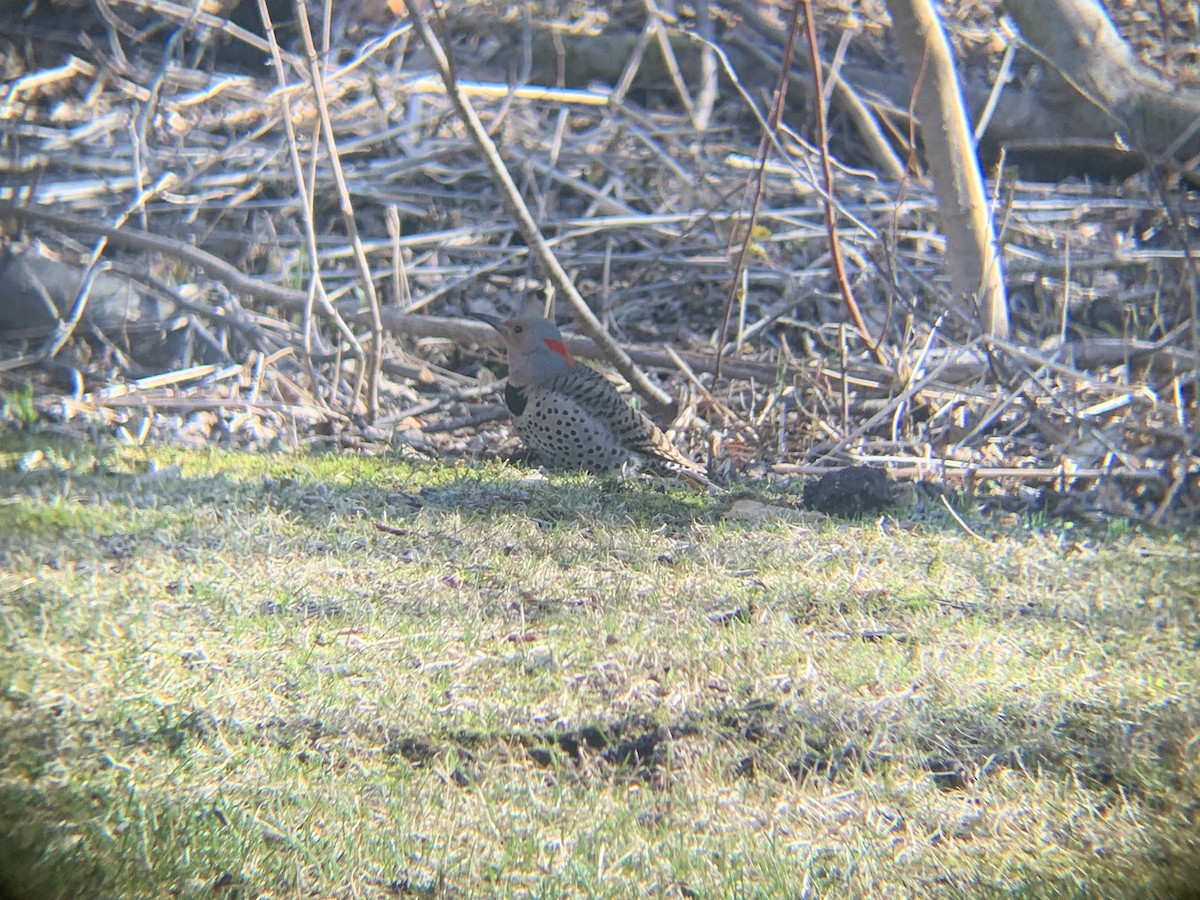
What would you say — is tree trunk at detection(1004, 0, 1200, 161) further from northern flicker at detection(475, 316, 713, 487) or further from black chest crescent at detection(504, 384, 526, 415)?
black chest crescent at detection(504, 384, 526, 415)

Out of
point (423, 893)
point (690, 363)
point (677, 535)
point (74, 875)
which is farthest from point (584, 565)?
point (690, 363)

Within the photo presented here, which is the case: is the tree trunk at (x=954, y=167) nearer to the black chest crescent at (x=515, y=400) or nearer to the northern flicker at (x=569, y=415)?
the northern flicker at (x=569, y=415)

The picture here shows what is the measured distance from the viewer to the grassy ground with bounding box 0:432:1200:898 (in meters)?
1.91

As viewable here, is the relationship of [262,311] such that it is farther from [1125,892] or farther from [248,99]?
[1125,892]

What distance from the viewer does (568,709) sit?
7.61ft

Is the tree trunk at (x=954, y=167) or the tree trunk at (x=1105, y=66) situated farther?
the tree trunk at (x=1105, y=66)

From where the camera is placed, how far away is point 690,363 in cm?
553

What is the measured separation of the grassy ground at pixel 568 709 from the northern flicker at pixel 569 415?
1.23 meters

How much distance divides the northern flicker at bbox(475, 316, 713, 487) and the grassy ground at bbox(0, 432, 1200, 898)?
1227 mm

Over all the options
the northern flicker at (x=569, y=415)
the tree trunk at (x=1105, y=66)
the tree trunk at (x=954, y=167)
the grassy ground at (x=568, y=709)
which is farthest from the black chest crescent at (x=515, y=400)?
the tree trunk at (x=1105, y=66)

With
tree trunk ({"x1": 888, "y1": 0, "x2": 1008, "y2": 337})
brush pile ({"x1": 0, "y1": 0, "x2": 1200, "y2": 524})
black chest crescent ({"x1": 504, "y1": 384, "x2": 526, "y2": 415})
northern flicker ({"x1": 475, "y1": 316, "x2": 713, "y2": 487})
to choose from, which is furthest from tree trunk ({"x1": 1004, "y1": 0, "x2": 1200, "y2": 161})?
black chest crescent ({"x1": 504, "y1": 384, "x2": 526, "y2": 415})

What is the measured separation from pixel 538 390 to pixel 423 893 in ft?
10.4

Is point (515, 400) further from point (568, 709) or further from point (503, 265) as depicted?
point (568, 709)

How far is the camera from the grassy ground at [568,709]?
6.28 feet
